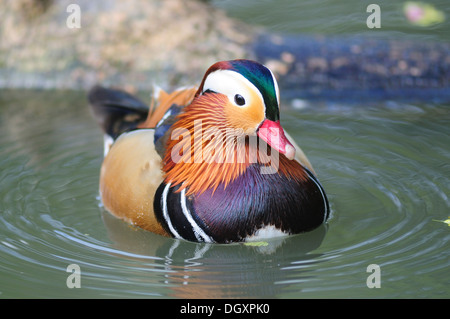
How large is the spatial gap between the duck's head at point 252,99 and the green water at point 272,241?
0.66m

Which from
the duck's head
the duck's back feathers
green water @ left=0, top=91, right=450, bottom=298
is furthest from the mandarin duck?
the duck's back feathers

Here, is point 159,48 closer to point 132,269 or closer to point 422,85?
point 422,85

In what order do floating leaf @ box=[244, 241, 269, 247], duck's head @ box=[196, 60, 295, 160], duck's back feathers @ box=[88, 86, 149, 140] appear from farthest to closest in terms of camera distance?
duck's back feathers @ box=[88, 86, 149, 140] → floating leaf @ box=[244, 241, 269, 247] → duck's head @ box=[196, 60, 295, 160]

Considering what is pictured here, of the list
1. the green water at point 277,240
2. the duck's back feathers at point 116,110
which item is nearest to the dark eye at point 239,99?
the green water at point 277,240

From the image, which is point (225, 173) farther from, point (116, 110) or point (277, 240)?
point (116, 110)

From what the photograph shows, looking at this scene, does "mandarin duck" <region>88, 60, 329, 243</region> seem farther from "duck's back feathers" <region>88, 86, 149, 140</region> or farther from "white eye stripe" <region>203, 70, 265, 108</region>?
"duck's back feathers" <region>88, 86, 149, 140</region>

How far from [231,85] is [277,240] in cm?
92

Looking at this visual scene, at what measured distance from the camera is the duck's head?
3695 mm

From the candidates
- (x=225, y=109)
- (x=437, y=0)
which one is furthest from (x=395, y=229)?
(x=437, y=0)

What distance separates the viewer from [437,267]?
3664 mm

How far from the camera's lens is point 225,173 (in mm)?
4078

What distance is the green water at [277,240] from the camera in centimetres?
359

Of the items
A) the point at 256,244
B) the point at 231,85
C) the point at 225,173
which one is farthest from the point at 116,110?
the point at 256,244

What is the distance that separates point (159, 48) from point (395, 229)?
3685 mm
